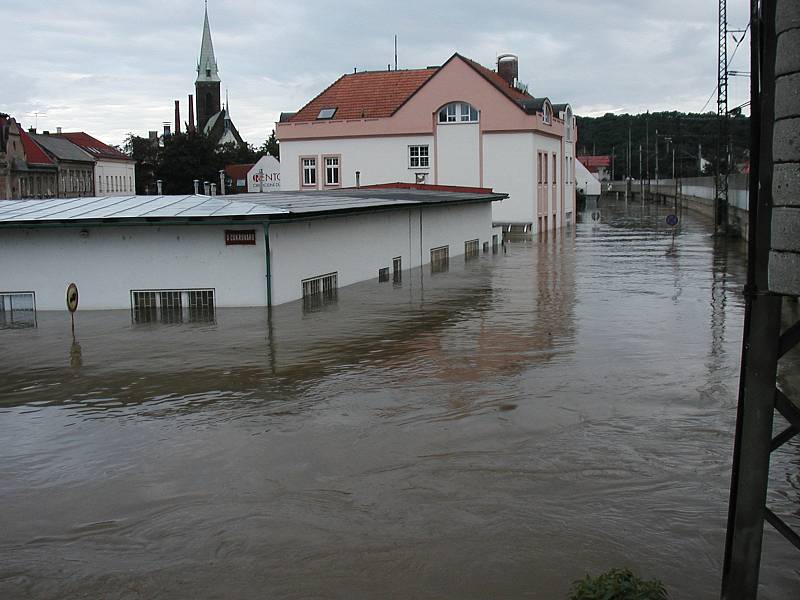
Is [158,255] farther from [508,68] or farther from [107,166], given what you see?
[107,166]

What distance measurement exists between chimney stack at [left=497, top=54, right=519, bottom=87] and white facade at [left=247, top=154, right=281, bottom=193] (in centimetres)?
3763

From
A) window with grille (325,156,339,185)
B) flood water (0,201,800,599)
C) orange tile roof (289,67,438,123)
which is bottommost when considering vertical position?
flood water (0,201,800,599)

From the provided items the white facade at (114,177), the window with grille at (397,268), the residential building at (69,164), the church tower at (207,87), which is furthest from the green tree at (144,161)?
the window with grille at (397,268)

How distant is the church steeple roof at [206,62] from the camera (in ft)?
508

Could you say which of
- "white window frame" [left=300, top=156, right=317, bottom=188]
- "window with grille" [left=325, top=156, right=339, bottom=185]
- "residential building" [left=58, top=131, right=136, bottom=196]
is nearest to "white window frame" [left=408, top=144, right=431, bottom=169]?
"window with grille" [left=325, top=156, right=339, bottom=185]

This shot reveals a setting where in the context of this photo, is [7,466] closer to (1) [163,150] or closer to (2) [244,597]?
(2) [244,597]

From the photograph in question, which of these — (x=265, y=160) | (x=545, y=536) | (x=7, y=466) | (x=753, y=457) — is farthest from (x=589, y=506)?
(x=265, y=160)

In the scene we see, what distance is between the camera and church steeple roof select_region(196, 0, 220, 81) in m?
155

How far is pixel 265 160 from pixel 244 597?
9855cm

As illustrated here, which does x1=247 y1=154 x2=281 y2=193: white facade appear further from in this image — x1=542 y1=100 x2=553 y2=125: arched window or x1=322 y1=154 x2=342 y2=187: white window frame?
x1=542 y1=100 x2=553 y2=125: arched window

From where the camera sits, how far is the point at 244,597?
270 inches

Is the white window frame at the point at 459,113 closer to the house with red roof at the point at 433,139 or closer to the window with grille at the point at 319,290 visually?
the house with red roof at the point at 433,139

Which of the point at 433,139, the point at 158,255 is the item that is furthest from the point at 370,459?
the point at 433,139

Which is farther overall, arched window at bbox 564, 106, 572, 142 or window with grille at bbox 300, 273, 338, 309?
arched window at bbox 564, 106, 572, 142
